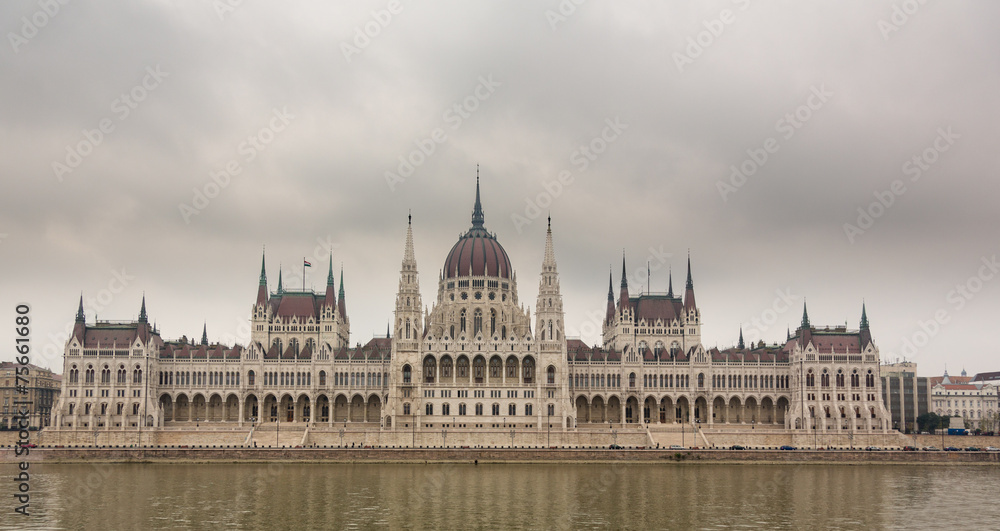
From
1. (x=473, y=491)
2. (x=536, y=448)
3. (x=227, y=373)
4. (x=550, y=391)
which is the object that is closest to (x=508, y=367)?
(x=550, y=391)

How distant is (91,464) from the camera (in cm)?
11144

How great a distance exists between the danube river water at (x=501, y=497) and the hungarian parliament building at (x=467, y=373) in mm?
21836

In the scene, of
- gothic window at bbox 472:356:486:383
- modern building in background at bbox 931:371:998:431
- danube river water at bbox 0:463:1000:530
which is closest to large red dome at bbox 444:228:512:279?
gothic window at bbox 472:356:486:383

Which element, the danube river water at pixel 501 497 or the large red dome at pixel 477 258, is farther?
the large red dome at pixel 477 258

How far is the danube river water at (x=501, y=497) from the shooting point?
7088 cm

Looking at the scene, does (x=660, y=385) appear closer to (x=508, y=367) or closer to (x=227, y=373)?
(x=508, y=367)

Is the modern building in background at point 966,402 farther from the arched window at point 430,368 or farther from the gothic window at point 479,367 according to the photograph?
the arched window at point 430,368

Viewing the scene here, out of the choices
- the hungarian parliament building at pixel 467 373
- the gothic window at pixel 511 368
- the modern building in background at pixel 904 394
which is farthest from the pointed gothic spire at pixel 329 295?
the modern building in background at pixel 904 394

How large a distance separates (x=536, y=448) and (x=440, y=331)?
2981 centimetres

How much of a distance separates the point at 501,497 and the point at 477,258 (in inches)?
2835

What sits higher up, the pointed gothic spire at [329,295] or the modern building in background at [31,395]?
the pointed gothic spire at [329,295]

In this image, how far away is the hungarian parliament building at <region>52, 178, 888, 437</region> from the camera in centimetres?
13325

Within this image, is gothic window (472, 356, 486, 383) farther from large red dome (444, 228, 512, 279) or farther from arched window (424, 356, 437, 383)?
large red dome (444, 228, 512, 279)

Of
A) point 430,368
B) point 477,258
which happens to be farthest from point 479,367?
point 477,258
